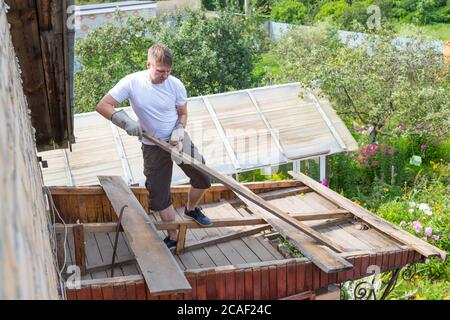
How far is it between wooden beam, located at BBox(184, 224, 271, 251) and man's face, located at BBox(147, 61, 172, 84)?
1.36m

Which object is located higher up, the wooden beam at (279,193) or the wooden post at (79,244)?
the wooden post at (79,244)

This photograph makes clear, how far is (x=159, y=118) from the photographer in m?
4.53

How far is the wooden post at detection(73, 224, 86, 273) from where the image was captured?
418cm

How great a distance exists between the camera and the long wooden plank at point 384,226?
4.61 meters

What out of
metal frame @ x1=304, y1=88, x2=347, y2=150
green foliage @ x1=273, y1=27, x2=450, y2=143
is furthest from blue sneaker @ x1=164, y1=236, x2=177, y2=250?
green foliage @ x1=273, y1=27, x2=450, y2=143

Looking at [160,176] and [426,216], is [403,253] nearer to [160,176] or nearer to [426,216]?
[160,176]

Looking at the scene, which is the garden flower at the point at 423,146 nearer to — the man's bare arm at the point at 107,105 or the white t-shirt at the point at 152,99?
the white t-shirt at the point at 152,99

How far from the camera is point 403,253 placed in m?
4.64

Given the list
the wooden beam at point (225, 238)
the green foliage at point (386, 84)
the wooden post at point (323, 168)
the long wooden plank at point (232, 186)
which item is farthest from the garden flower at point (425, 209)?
the long wooden plank at point (232, 186)

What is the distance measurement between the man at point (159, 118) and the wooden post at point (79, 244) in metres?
0.71

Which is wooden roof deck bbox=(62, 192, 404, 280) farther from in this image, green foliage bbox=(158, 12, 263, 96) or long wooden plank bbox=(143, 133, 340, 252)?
green foliage bbox=(158, 12, 263, 96)

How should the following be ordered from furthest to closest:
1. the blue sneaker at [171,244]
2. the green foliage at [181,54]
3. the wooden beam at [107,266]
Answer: the green foliage at [181,54] → the blue sneaker at [171,244] → the wooden beam at [107,266]

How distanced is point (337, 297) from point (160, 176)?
1641 mm
